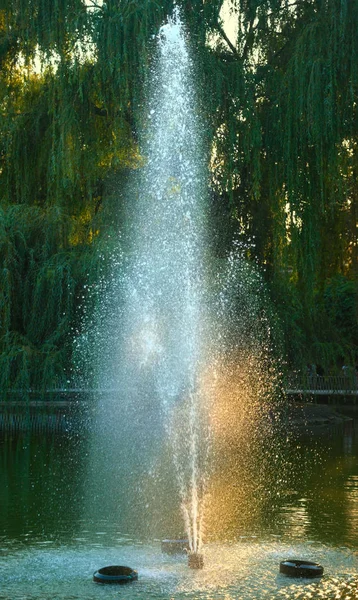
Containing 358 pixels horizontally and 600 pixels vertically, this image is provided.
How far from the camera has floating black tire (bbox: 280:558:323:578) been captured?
7484 millimetres

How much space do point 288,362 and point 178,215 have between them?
3.10 metres

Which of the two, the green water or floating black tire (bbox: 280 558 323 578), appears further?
Result: the green water

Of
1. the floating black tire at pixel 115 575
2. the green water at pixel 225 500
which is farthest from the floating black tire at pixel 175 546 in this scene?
the floating black tire at pixel 115 575

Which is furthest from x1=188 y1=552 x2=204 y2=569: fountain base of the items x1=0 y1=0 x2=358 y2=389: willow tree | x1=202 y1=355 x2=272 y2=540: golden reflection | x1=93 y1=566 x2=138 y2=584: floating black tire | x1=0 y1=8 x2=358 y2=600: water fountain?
x1=0 y1=0 x2=358 y2=389: willow tree

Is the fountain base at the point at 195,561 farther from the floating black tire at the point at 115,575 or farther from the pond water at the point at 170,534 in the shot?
the floating black tire at the point at 115,575

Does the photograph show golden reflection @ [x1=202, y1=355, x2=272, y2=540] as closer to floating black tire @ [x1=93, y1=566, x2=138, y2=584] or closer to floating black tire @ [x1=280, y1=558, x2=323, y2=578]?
floating black tire @ [x1=280, y1=558, x2=323, y2=578]

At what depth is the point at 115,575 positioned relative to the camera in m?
7.37

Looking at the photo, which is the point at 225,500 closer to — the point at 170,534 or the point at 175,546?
the point at 170,534

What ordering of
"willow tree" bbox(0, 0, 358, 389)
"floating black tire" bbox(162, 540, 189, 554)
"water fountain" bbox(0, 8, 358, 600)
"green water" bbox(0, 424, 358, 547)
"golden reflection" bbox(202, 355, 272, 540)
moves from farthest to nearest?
1. "willow tree" bbox(0, 0, 358, 389)
2. "golden reflection" bbox(202, 355, 272, 540)
3. "green water" bbox(0, 424, 358, 547)
4. "water fountain" bbox(0, 8, 358, 600)
5. "floating black tire" bbox(162, 540, 189, 554)

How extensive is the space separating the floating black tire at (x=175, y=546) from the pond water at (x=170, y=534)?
10cm

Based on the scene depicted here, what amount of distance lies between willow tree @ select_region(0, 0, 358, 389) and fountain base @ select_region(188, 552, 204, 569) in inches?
312

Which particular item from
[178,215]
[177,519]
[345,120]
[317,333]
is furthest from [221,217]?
[177,519]

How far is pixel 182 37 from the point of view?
50.0 feet

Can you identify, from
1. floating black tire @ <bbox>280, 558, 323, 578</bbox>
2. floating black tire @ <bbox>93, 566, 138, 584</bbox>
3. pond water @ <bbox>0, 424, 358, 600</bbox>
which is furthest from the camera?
floating black tire @ <bbox>280, 558, 323, 578</bbox>
